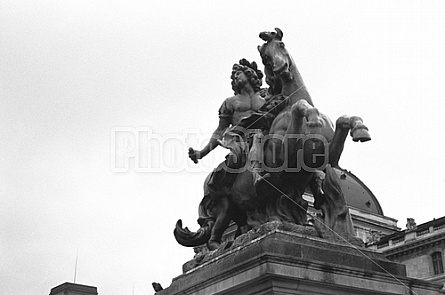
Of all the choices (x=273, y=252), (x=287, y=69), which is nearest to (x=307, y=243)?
(x=273, y=252)

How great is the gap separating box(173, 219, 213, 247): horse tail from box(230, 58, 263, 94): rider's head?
2484 millimetres

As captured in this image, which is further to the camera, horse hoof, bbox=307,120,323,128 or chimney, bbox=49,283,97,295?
chimney, bbox=49,283,97,295

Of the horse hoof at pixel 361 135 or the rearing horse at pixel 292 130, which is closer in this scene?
the horse hoof at pixel 361 135

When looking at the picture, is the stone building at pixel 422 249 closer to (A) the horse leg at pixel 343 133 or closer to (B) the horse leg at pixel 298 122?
(A) the horse leg at pixel 343 133

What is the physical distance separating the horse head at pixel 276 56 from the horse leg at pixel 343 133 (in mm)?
1570

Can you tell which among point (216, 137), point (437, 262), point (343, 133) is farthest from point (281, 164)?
point (437, 262)

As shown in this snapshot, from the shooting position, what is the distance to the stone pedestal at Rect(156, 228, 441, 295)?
797 centimetres

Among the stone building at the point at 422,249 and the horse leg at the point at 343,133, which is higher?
the stone building at the point at 422,249

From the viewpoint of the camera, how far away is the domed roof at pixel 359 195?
82875 mm

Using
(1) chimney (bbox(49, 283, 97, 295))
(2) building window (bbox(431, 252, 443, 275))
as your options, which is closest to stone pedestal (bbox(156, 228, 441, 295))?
(1) chimney (bbox(49, 283, 97, 295))

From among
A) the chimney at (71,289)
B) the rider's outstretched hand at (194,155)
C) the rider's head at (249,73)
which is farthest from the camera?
the chimney at (71,289)

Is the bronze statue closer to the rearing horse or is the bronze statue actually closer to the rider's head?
the rearing horse

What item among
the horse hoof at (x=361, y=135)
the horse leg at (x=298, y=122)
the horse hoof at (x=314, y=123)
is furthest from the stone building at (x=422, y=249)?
the horse hoof at (x=361, y=135)

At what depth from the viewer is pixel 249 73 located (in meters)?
11.4
